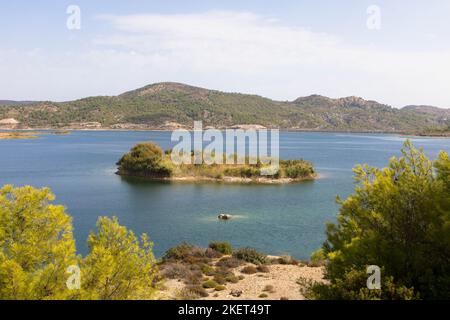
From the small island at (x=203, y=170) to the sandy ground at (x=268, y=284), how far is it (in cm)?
5058

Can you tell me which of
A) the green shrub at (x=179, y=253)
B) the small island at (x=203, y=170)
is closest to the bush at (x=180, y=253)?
the green shrub at (x=179, y=253)

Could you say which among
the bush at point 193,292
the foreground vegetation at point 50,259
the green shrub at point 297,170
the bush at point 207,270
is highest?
the foreground vegetation at point 50,259

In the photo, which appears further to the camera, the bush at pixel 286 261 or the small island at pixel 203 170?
the small island at pixel 203 170

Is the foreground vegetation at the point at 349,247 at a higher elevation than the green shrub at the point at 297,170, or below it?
higher

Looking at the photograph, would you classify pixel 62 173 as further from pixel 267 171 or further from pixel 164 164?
pixel 267 171

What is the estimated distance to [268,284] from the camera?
27797mm

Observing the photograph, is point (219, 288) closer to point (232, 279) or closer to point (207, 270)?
point (232, 279)

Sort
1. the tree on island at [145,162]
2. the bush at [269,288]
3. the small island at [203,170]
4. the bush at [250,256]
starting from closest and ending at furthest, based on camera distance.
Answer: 1. the bush at [269,288]
2. the bush at [250,256]
3. the small island at [203,170]
4. the tree on island at [145,162]

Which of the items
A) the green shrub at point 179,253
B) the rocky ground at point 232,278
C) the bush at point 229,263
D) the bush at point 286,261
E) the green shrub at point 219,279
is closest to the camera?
the rocky ground at point 232,278

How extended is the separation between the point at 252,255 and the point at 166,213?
22779 millimetres

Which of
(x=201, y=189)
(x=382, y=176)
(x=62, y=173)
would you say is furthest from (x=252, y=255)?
(x=62, y=173)

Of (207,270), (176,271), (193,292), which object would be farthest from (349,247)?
(176,271)

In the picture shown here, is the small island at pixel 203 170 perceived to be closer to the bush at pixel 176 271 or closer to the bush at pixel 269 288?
the bush at pixel 176 271

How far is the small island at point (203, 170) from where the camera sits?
84250 millimetres
